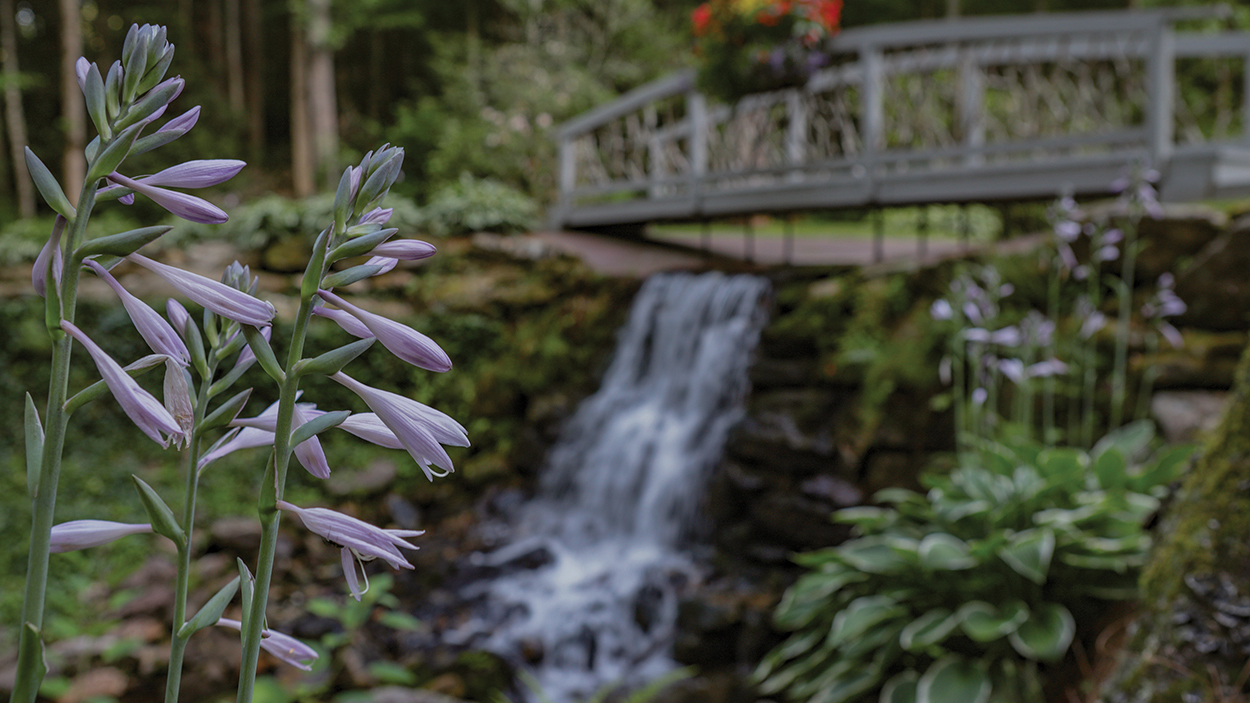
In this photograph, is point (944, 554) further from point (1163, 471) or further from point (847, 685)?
point (1163, 471)

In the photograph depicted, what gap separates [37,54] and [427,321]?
1636 centimetres

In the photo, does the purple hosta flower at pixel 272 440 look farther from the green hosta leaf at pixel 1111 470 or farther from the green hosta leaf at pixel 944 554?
the green hosta leaf at pixel 1111 470

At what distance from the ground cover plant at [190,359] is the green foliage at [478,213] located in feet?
29.2

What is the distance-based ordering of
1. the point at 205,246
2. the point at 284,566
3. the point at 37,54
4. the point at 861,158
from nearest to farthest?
the point at 284,566 < the point at 861,158 < the point at 205,246 < the point at 37,54

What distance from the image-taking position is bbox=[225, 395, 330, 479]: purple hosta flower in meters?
0.53

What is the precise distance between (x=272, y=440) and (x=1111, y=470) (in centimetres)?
373

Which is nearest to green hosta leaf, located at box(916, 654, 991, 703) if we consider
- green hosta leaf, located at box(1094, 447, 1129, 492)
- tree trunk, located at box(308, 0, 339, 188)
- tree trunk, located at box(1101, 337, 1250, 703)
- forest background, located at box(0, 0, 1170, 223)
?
tree trunk, located at box(1101, 337, 1250, 703)

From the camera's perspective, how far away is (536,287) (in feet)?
27.9

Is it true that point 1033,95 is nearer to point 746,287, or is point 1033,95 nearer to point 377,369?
point 746,287

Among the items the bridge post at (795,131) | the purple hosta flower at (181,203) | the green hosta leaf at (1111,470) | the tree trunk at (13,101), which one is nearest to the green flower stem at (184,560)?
the purple hosta flower at (181,203)

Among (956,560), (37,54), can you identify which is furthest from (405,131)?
(956,560)

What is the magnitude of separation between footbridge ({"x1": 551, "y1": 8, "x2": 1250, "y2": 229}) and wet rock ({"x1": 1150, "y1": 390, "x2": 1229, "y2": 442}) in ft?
4.39

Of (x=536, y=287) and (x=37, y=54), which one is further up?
(x=37, y=54)

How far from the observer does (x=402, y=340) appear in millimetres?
514
